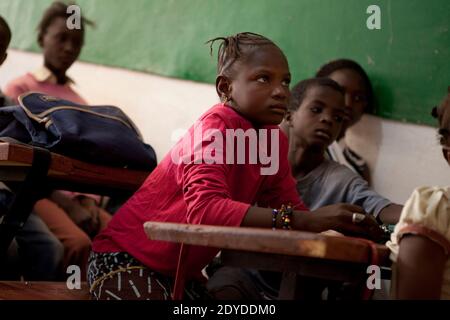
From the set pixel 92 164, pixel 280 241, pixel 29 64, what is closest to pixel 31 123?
pixel 92 164

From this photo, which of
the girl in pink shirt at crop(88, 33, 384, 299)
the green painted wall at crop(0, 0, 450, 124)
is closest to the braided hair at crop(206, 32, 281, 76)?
the girl in pink shirt at crop(88, 33, 384, 299)

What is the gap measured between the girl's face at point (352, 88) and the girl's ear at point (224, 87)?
1181 mm

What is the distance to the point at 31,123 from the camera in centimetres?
255

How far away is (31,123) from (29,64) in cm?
259

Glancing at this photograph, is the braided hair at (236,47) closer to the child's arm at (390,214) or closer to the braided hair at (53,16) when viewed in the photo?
the child's arm at (390,214)

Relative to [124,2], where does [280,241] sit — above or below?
below

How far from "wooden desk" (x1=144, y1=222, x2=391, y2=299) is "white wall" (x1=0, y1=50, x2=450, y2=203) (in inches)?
63.4

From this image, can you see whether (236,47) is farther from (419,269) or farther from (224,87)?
(419,269)

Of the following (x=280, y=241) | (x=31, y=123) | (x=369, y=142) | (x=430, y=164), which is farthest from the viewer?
(x=369, y=142)

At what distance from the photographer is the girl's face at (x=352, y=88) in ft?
11.3

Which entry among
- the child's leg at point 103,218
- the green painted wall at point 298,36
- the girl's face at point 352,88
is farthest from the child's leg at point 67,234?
the girl's face at point 352,88

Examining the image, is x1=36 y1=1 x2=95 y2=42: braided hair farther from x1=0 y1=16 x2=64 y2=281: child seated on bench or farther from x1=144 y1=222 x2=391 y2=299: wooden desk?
x1=144 y1=222 x2=391 y2=299: wooden desk

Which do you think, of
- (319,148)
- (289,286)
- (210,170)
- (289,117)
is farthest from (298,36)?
(289,286)

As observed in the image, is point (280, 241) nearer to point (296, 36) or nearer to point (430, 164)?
point (430, 164)
